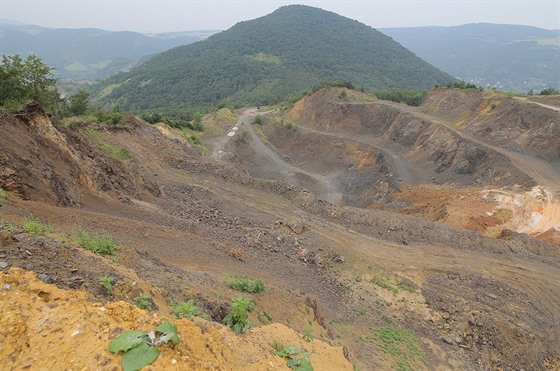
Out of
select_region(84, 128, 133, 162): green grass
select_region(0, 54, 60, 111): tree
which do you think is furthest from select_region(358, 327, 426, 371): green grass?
select_region(84, 128, 133, 162): green grass

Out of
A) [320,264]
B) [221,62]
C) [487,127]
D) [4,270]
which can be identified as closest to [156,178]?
[320,264]

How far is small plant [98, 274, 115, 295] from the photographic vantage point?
677 cm

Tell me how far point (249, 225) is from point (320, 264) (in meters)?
4.89

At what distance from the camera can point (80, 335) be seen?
16.0ft

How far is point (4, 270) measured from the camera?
19.9ft

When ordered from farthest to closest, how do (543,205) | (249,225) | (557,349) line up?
(543,205), (249,225), (557,349)

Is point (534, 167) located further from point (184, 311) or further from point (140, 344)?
point (140, 344)

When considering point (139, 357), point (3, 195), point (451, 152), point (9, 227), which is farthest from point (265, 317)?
point (451, 152)

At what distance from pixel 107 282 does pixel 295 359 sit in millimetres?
3953

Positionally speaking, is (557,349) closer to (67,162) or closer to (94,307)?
(94,307)

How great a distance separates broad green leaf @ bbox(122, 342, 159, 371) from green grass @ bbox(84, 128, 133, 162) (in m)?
21.5

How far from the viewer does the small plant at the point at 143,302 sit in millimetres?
6694

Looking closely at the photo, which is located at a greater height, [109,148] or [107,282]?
[107,282]

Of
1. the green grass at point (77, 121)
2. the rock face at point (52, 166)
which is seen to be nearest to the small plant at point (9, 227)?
the rock face at point (52, 166)
